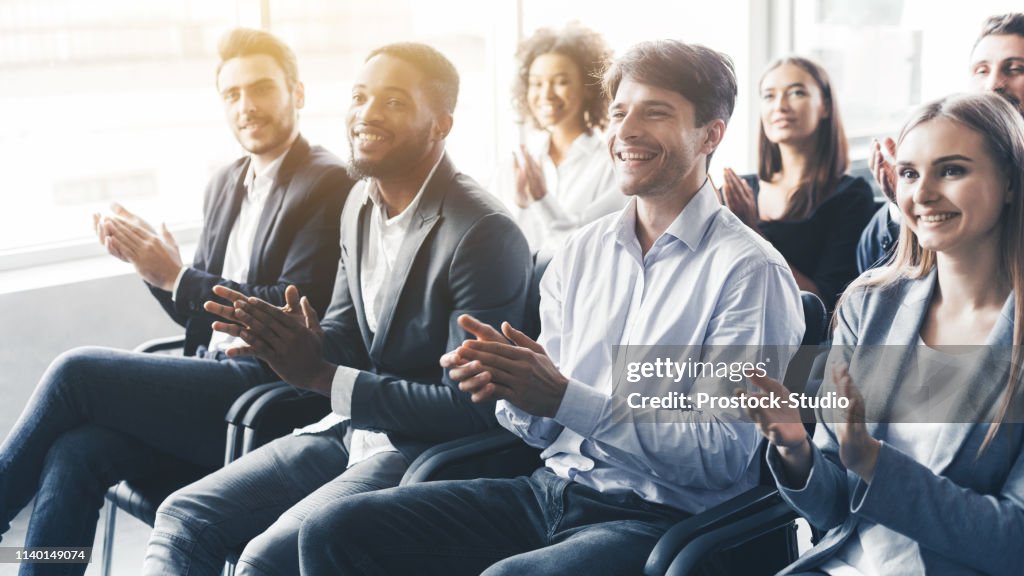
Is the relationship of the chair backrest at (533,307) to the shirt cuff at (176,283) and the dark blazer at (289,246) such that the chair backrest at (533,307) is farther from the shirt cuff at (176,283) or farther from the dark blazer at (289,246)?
the shirt cuff at (176,283)

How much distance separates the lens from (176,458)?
231 centimetres

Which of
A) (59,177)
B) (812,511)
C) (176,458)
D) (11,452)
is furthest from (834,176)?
(59,177)

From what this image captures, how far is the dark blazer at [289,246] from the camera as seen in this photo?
2504 millimetres

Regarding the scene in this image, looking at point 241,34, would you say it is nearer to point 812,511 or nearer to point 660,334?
point 660,334

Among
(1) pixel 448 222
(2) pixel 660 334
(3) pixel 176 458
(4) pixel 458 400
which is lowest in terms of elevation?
(3) pixel 176 458

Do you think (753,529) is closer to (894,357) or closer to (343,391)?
(894,357)

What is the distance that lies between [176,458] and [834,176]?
191 cm

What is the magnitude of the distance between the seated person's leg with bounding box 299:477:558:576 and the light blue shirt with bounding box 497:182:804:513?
12cm

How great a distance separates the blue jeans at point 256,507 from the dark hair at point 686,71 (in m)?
0.88

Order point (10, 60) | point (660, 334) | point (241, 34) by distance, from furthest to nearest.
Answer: point (10, 60)
point (241, 34)
point (660, 334)

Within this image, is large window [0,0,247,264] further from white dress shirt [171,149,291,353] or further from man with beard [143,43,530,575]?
man with beard [143,43,530,575]

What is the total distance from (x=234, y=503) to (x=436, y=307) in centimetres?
55

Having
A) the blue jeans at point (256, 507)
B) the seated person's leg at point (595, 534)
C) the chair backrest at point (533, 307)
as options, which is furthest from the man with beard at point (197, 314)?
the seated person's leg at point (595, 534)

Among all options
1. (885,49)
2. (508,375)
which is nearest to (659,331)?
(508,375)
